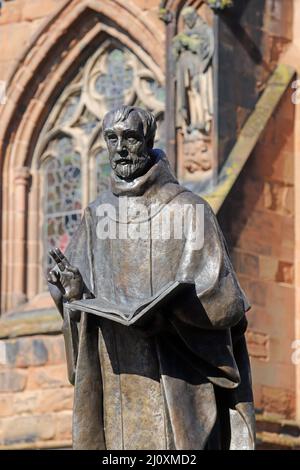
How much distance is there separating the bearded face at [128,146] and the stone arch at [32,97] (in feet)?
42.4

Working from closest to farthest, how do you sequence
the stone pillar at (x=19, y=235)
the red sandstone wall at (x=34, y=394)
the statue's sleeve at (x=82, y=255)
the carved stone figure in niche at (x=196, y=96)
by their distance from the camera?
the statue's sleeve at (x=82, y=255) → the carved stone figure in niche at (x=196, y=96) → the red sandstone wall at (x=34, y=394) → the stone pillar at (x=19, y=235)

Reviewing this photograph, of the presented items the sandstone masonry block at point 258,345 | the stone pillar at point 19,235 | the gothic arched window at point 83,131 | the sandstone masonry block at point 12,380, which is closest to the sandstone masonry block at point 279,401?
the sandstone masonry block at point 258,345

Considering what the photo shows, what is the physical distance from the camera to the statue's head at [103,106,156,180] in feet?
28.1

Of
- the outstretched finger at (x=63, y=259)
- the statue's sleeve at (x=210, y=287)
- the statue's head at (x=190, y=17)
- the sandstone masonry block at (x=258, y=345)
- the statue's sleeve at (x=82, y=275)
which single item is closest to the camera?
the statue's sleeve at (x=210, y=287)

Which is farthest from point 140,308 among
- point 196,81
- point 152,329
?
point 196,81

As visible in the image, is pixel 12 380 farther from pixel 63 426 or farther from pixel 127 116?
pixel 127 116

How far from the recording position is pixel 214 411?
844 cm

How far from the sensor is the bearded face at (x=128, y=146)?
8.57 metres

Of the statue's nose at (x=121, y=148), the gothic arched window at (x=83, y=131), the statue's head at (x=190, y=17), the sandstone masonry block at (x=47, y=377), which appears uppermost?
the statue's head at (x=190, y=17)

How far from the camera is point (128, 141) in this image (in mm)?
8578

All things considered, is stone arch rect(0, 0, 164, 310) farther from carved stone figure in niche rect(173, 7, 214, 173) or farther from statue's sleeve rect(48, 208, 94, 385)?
statue's sleeve rect(48, 208, 94, 385)

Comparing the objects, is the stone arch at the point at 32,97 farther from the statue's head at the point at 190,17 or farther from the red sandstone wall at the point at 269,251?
the red sandstone wall at the point at 269,251

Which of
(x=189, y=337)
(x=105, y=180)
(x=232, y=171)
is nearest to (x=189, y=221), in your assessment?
(x=189, y=337)

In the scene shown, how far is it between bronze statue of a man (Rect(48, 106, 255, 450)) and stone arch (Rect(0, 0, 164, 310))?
42.4 feet
